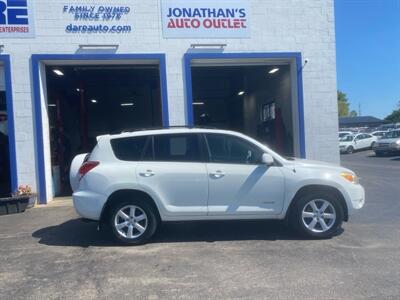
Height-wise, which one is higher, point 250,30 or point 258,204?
point 250,30

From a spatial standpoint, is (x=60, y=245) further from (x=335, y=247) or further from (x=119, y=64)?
(x=119, y=64)

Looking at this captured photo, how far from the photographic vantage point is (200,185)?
6676 mm

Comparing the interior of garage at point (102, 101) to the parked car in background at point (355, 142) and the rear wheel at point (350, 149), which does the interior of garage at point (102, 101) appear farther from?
the rear wheel at point (350, 149)

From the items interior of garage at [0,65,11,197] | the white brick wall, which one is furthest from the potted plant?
interior of garage at [0,65,11,197]

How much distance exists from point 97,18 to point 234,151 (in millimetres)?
6169

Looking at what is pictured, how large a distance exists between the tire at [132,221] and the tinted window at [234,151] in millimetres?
1340

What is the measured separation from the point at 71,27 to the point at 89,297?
8.04 meters

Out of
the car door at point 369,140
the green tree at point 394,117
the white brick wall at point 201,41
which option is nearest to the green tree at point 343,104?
the green tree at point 394,117

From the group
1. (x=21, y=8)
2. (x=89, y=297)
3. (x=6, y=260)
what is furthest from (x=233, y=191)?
(x=21, y=8)

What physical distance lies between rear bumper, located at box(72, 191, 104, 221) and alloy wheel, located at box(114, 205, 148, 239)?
31 cm

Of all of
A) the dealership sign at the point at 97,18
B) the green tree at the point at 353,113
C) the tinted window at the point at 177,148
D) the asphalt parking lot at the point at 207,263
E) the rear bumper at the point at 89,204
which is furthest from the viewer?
the green tree at the point at 353,113

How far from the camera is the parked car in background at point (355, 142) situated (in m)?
33.0

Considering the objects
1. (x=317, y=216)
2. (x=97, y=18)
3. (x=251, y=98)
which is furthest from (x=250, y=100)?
(x=317, y=216)

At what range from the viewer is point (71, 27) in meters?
10.8
